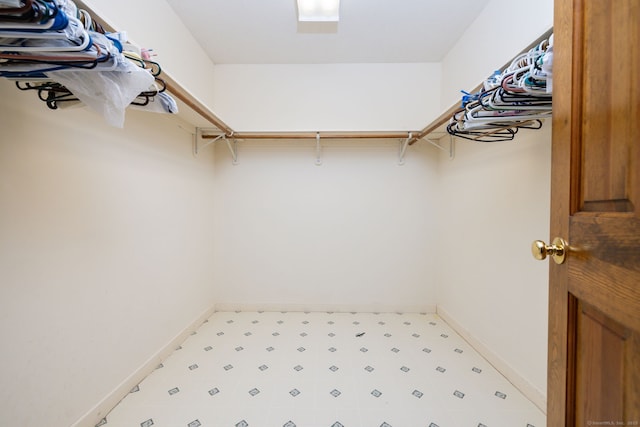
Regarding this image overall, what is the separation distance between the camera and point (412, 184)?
2.84 meters

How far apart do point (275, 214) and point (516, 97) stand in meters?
2.29

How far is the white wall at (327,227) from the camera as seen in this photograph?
284 cm

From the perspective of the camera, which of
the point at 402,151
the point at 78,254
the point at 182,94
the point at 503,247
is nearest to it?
the point at 78,254

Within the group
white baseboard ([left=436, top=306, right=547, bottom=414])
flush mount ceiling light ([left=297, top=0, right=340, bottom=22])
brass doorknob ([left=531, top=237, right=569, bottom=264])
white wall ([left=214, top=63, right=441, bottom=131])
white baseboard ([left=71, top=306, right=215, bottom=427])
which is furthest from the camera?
white wall ([left=214, top=63, right=441, bottom=131])

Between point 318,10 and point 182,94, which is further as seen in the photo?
point 318,10

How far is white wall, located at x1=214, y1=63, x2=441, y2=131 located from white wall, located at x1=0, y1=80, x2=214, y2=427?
1107mm

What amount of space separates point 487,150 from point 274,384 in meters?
2.34

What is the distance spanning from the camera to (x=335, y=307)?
113 inches

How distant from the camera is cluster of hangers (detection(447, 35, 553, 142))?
0.95 metres

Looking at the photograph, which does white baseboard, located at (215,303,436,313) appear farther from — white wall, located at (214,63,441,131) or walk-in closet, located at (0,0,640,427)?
white wall, located at (214,63,441,131)

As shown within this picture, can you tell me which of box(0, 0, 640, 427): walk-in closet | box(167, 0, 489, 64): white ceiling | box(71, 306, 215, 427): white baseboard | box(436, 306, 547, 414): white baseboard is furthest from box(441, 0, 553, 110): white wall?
box(71, 306, 215, 427): white baseboard

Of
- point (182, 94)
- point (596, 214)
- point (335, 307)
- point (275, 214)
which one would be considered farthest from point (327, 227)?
point (596, 214)

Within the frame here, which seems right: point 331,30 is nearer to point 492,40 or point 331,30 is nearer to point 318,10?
point 318,10

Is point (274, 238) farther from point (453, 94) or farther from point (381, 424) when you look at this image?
point (453, 94)
